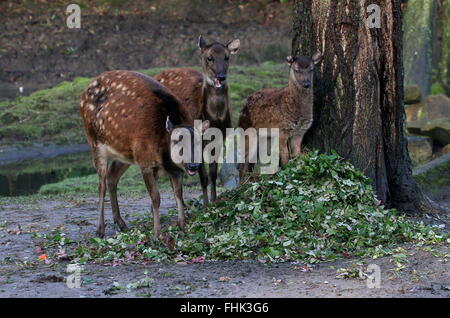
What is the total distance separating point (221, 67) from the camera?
34.6 ft

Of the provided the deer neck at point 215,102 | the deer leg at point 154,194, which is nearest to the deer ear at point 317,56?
the deer neck at point 215,102

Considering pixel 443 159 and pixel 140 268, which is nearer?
pixel 140 268

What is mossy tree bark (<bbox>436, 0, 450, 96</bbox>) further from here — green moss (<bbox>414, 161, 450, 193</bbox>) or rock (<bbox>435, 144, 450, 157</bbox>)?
green moss (<bbox>414, 161, 450, 193</bbox>)

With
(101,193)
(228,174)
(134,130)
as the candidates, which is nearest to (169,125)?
(134,130)

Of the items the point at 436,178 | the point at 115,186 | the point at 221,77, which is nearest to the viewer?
the point at 115,186

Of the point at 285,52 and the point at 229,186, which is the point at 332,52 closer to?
the point at 229,186

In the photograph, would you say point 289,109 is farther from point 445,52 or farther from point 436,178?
point 445,52

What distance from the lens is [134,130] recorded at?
935 cm

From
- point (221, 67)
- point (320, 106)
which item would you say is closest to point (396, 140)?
point (320, 106)

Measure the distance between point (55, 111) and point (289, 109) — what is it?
929cm

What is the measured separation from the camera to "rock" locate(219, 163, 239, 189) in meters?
14.0

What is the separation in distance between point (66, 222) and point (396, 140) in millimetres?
3838

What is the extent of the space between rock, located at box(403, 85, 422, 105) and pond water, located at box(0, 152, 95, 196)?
628 cm

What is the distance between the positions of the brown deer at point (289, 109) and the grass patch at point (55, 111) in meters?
6.56
